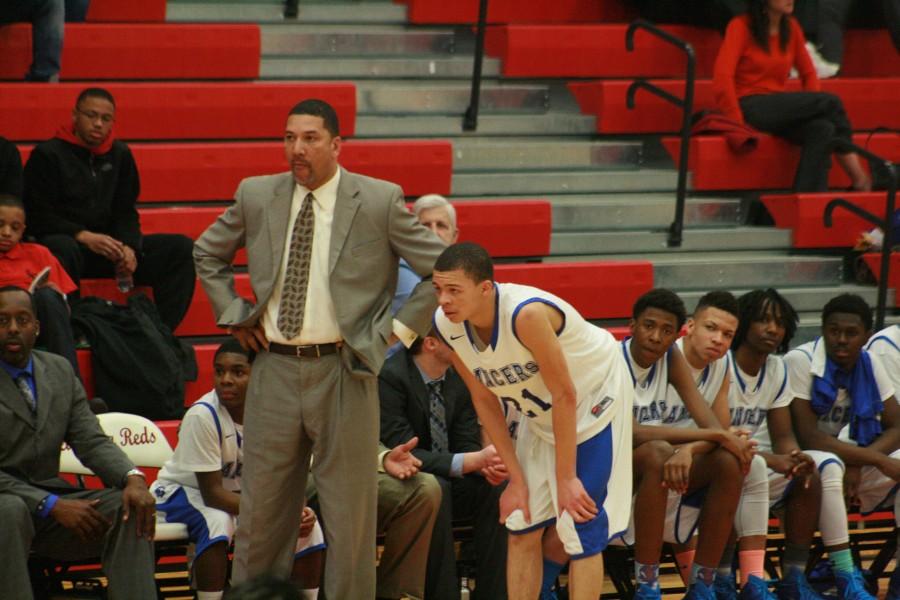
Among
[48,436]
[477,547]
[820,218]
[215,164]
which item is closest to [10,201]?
[48,436]

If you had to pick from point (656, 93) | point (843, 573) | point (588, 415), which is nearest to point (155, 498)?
point (588, 415)

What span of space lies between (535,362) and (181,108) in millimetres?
3188

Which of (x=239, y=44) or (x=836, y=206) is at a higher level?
(x=239, y=44)

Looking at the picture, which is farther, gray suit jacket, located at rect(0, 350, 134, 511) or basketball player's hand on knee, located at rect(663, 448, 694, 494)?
basketball player's hand on knee, located at rect(663, 448, 694, 494)

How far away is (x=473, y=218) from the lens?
6.95 meters

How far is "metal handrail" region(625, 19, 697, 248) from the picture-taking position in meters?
7.25

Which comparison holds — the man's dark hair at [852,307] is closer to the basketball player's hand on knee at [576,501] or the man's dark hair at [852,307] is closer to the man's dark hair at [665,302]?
the man's dark hair at [665,302]

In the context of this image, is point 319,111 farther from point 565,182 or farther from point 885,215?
point 885,215

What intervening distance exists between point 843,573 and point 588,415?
4.80ft

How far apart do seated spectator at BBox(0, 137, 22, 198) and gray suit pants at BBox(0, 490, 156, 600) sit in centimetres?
157

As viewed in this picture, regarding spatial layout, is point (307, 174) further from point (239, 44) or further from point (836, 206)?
point (836, 206)

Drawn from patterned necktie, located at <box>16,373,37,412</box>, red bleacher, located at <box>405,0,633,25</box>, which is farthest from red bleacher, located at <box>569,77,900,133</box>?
patterned necktie, located at <box>16,373,37,412</box>

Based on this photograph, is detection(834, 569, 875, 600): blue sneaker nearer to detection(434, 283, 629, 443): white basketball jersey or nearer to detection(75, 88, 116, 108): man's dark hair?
detection(434, 283, 629, 443): white basketball jersey

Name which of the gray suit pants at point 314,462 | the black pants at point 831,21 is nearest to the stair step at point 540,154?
the black pants at point 831,21
